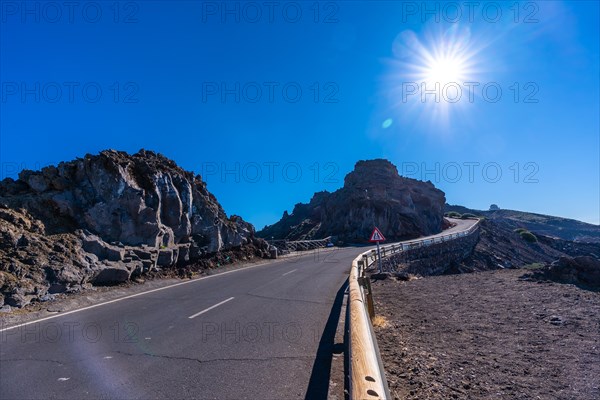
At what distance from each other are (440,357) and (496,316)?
3.83 metres

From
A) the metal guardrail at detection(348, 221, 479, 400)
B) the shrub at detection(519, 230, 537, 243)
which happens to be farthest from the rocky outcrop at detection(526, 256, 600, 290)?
the shrub at detection(519, 230, 537, 243)

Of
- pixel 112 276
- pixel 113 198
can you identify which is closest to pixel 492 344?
pixel 112 276

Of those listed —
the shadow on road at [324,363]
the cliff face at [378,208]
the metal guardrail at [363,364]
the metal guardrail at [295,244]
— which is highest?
the cliff face at [378,208]

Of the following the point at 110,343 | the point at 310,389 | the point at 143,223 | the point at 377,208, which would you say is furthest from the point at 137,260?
the point at 377,208

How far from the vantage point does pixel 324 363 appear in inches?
199

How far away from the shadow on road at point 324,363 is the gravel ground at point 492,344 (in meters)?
0.88

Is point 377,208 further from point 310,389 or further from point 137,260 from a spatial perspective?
point 310,389

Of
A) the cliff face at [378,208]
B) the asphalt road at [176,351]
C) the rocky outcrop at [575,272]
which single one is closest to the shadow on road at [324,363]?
the asphalt road at [176,351]

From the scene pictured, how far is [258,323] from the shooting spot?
7.35m

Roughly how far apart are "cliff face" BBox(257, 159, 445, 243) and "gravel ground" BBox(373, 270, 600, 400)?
4027cm

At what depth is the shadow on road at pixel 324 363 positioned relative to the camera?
13.5ft

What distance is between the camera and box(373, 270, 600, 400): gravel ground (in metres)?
4.43

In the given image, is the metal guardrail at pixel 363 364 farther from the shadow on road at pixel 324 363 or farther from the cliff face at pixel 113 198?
the cliff face at pixel 113 198

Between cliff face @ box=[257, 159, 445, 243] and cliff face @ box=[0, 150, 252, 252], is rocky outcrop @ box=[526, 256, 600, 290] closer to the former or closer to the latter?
cliff face @ box=[0, 150, 252, 252]
